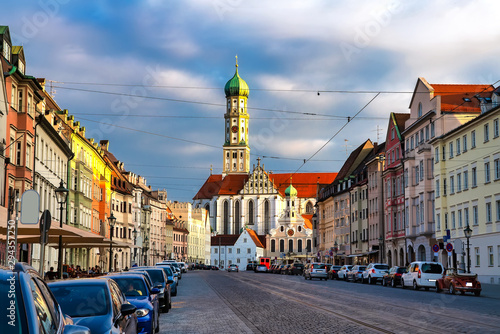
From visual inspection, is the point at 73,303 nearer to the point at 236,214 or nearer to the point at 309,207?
the point at 236,214

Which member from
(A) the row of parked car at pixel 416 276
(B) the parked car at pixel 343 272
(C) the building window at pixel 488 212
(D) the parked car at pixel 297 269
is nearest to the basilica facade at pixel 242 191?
(D) the parked car at pixel 297 269

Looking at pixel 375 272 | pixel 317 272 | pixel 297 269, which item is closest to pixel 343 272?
pixel 317 272

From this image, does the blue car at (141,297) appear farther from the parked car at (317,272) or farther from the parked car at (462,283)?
the parked car at (317,272)

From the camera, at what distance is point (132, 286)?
15758 millimetres

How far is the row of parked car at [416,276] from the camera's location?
35531mm

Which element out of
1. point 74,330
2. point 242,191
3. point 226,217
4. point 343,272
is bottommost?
point 343,272

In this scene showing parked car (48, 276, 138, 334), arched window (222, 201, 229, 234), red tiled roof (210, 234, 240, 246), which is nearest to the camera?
parked car (48, 276, 138, 334)

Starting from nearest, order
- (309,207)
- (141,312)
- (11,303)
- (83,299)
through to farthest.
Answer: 1. (11,303)
2. (83,299)
3. (141,312)
4. (309,207)

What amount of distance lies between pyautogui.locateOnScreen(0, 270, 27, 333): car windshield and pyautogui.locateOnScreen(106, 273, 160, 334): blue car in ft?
28.0

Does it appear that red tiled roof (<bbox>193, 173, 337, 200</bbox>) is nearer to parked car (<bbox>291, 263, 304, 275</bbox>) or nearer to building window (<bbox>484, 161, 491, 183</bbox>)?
parked car (<bbox>291, 263, 304, 275</bbox>)

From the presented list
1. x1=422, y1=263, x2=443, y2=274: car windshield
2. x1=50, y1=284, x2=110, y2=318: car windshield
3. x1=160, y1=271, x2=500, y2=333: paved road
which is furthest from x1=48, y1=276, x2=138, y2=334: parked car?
x1=422, y1=263, x2=443, y2=274: car windshield

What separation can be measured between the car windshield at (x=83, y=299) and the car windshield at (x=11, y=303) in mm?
4580

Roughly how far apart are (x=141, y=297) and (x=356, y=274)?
153ft

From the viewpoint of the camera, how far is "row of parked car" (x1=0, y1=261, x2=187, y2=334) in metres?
5.00
